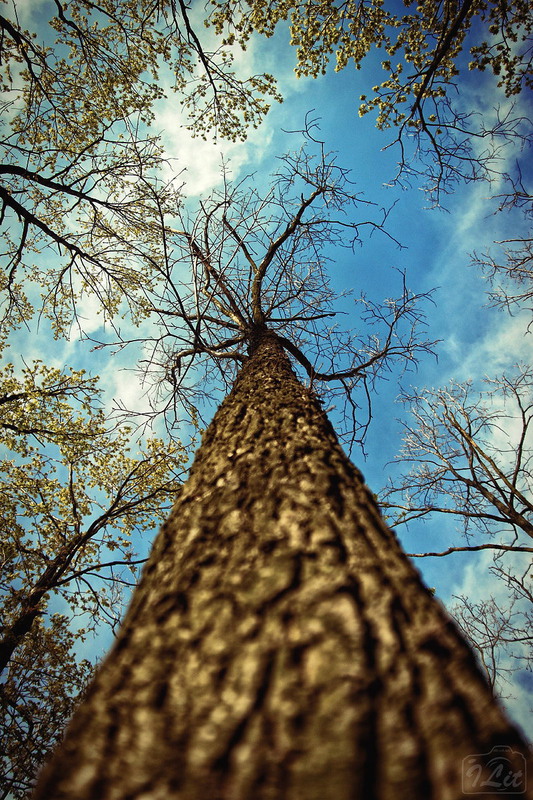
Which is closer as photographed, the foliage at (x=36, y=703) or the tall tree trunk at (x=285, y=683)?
the tall tree trunk at (x=285, y=683)

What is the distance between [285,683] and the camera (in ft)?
2.33

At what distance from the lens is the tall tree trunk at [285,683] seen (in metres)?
0.60

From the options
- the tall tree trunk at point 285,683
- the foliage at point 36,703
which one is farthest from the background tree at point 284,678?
the foliage at point 36,703

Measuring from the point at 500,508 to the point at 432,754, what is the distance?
274 inches

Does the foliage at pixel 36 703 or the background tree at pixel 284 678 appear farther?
the foliage at pixel 36 703

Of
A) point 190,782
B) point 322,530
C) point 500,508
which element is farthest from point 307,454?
point 500,508

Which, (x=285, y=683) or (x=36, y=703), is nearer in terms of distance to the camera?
(x=285, y=683)

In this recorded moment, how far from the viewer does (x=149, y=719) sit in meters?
0.71
